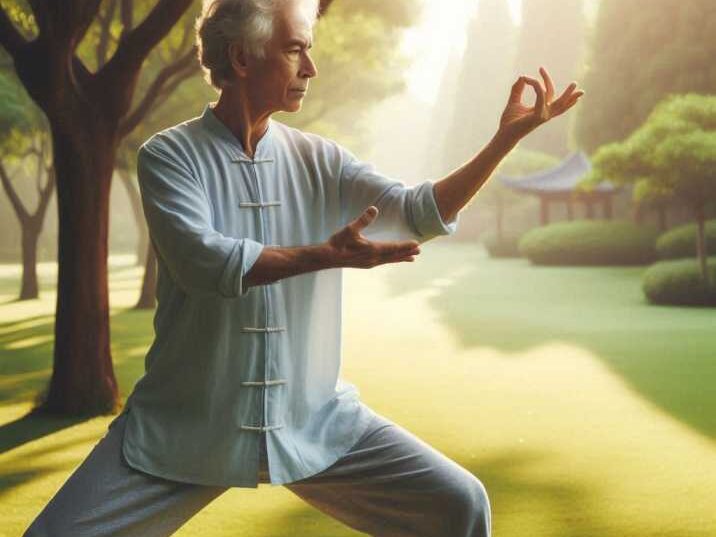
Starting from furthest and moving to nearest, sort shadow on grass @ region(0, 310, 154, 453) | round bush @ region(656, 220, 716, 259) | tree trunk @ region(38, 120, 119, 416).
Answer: round bush @ region(656, 220, 716, 259) < shadow on grass @ region(0, 310, 154, 453) < tree trunk @ region(38, 120, 119, 416)

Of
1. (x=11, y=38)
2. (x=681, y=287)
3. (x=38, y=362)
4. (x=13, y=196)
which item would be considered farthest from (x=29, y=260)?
(x=11, y=38)

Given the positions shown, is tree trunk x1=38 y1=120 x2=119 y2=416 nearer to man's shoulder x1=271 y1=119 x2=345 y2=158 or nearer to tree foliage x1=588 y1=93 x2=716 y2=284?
man's shoulder x1=271 y1=119 x2=345 y2=158

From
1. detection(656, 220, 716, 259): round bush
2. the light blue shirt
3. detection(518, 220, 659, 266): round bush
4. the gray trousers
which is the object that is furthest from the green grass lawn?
detection(518, 220, 659, 266): round bush

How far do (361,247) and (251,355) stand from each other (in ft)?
1.60

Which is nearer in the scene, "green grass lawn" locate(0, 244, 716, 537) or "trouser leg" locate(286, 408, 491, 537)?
"trouser leg" locate(286, 408, 491, 537)

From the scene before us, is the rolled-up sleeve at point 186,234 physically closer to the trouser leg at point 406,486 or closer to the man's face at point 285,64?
the man's face at point 285,64

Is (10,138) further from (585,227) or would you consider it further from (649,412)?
(585,227)

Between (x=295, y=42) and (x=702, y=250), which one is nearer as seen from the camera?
(x=295, y=42)

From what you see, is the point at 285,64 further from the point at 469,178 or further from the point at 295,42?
the point at 469,178

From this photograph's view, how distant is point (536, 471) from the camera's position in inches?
251

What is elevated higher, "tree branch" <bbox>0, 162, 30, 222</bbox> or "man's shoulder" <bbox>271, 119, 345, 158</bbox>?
"tree branch" <bbox>0, 162, 30, 222</bbox>

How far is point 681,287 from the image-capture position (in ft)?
62.0

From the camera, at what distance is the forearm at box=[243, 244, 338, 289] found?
240cm

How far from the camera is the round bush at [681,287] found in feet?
61.7
